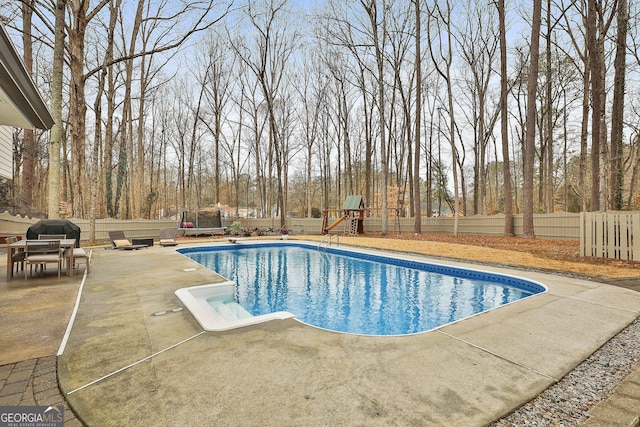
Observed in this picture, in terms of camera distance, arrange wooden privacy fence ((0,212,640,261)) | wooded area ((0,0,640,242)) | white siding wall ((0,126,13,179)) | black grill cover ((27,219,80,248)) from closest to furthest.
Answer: wooden privacy fence ((0,212,640,261))
black grill cover ((27,219,80,248))
wooded area ((0,0,640,242))
white siding wall ((0,126,13,179))

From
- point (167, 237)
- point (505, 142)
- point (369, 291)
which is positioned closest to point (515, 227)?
point (505, 142)

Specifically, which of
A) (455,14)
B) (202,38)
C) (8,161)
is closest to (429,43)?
(455,14)

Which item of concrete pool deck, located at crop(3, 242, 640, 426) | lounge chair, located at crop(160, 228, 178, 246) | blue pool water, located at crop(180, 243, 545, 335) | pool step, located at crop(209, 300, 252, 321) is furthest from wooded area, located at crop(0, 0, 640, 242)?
concrete pool deck, located at crop(3, 242, 640, 426)

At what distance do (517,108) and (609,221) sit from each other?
603 inches

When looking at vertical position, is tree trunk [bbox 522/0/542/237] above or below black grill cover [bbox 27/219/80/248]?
above

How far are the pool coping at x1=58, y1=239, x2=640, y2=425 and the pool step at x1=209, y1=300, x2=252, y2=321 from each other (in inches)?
38.1

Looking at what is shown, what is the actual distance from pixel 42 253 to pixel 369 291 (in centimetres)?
580

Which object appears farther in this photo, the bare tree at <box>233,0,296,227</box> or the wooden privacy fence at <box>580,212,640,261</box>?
the bare tree at <box>233,0,296,227</box>

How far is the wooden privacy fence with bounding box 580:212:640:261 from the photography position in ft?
20.3

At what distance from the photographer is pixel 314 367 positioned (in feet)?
6.77

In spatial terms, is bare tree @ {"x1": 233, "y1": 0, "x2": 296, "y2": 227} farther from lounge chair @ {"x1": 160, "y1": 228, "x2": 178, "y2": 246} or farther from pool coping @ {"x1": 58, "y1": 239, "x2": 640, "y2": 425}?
pool coping @ {"x1": 58, "y1": 239, "x2": 640, "y2": 425}

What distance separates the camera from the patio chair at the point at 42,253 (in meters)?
4.65

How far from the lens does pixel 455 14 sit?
15.2 meters

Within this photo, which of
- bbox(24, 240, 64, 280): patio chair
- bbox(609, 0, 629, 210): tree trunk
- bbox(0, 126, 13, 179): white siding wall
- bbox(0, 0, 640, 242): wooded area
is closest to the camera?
bbox(24, 240, 64, 280): patio chair
